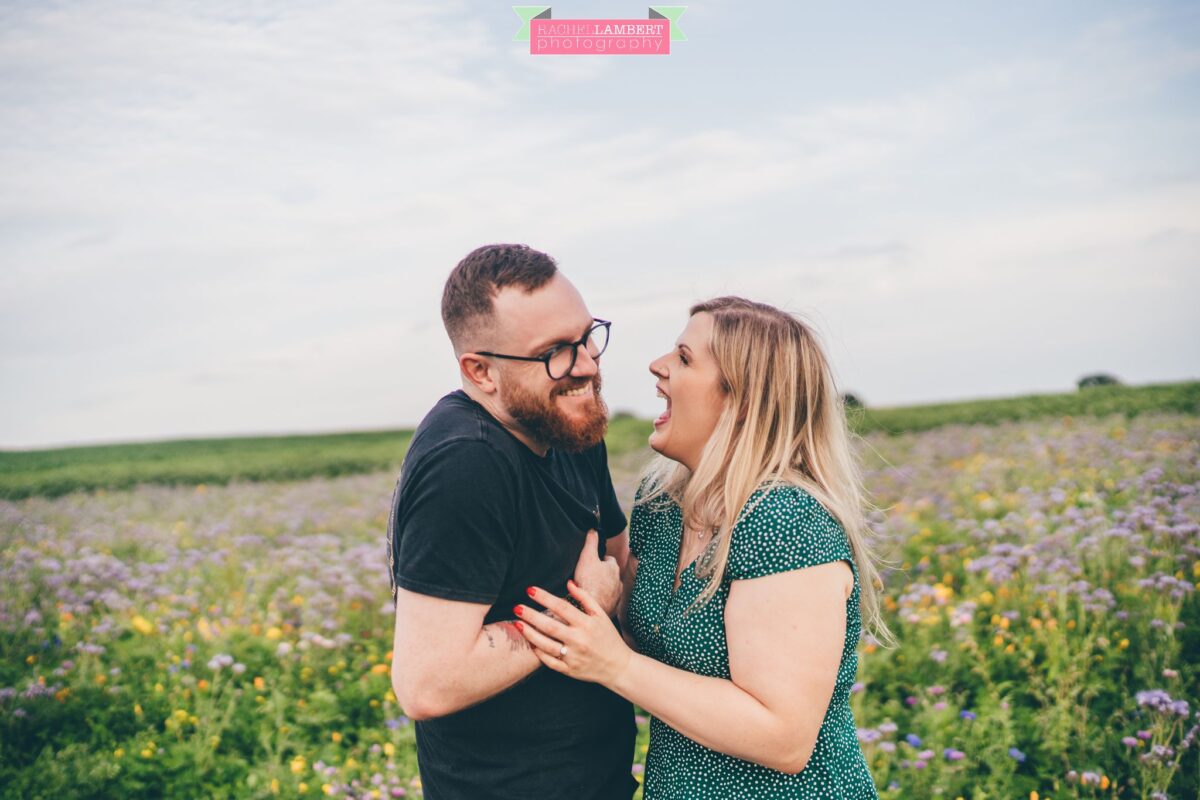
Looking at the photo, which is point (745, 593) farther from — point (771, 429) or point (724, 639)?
point (771, 429)

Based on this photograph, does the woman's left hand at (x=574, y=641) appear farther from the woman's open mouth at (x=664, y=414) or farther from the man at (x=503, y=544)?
the woman's open mouth at (x=664, y=414)

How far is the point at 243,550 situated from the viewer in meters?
7.95

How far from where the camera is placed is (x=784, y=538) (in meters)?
2.09

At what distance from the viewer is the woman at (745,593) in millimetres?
2051

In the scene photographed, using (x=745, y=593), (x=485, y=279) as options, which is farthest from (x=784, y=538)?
(x=485, y=279)

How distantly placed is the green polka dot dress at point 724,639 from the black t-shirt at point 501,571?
20 centimetres

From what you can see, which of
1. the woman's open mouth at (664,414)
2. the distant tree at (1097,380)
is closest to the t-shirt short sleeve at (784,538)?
the woman's open mouth at (664,414)

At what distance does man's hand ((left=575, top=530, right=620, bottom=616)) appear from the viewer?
2389mm

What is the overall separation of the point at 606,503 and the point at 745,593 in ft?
2.61

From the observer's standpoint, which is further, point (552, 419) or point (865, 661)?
point (865, 661)

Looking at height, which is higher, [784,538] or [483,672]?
[784,538]

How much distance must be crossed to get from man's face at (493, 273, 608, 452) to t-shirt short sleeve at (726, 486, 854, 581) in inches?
21.6

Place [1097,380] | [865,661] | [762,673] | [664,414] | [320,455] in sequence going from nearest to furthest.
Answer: [762,673] → [664,414] → [865,661] → [320,455] → [1097,380]

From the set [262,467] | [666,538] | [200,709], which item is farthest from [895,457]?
[262,467]
